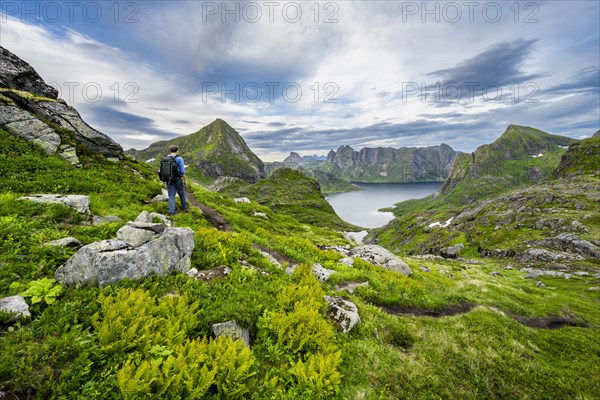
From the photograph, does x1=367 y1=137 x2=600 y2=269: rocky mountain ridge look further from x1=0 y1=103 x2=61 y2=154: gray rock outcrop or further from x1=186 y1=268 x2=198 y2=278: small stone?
x1=0 y1=103 x2=61 y2=154: gray rock outcrop

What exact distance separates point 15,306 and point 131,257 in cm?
286

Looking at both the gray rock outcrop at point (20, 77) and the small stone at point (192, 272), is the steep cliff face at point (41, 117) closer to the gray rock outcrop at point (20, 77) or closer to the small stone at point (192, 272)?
the gray rock outcrop at point (20, 77)

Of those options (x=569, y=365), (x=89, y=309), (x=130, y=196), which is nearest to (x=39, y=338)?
(x=89, y=309)

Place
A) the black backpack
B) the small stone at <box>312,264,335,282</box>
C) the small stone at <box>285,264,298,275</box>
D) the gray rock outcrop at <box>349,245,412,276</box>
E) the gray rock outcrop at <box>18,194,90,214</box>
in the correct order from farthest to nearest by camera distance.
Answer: the gray rock outcrop at <box>349,245,412,276</box> < the black backpack < the small stone at <box>312,264,335,282</box> < the small stone at <box>285,264,298,275</box> < the gray rock outcrop at <box>18,194,90,214</box>

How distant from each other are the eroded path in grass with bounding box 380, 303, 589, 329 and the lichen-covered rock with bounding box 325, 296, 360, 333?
3.41 meters

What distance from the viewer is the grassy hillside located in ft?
17.9

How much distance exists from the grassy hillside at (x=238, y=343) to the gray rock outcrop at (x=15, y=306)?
0.66 ft

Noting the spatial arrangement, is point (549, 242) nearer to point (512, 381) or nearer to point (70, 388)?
point (512, 381)

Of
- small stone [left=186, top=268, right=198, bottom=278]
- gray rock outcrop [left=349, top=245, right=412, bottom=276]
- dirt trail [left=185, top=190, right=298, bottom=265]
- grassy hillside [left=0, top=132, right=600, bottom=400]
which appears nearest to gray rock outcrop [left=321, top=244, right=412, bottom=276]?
gray rock outcrop [left=349, top=245, right=412, bottom=276]

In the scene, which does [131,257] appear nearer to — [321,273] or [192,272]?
[192,272]

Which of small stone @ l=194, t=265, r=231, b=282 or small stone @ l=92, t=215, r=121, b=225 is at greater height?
small stone @ l=92, t=215, r=121, b=225

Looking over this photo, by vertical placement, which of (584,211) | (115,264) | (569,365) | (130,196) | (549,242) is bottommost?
(549,242)

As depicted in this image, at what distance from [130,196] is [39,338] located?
15.5 meters

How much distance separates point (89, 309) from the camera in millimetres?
6770
